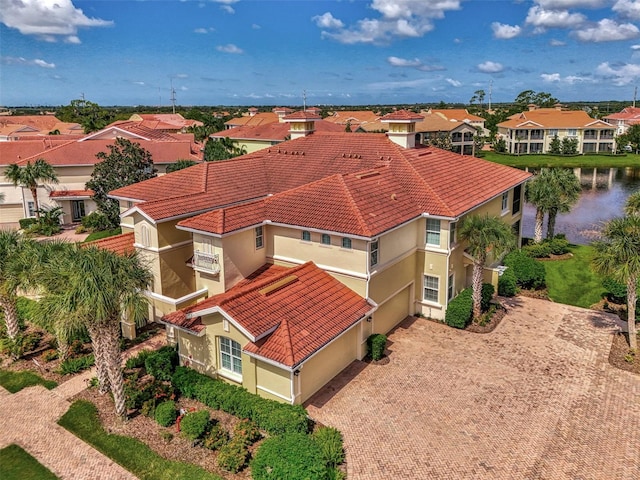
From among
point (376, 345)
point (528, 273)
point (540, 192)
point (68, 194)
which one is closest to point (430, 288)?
point (376, 345)

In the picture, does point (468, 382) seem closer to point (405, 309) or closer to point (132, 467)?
point (405, 309)

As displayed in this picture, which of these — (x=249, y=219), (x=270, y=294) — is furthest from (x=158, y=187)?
(x=270, y=294)

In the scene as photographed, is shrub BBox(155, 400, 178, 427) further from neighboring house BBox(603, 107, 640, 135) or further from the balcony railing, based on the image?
neighboring house BBox(603, 107, 640, 135)

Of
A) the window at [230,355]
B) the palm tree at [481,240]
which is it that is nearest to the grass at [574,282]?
the palm tree at [481,240]

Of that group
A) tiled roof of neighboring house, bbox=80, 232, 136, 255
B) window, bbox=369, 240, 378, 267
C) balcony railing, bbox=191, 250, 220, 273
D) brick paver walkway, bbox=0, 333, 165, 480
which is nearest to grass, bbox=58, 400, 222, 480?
brick paver walkway, bbox=0, 333, 165, 480

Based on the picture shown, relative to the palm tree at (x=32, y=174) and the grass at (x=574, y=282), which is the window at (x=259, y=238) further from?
the palm tree at (x=32, y=174)

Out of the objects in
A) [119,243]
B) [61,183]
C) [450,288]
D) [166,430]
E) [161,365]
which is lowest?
[166,430]

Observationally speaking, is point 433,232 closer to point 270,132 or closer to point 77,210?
point 77,210
